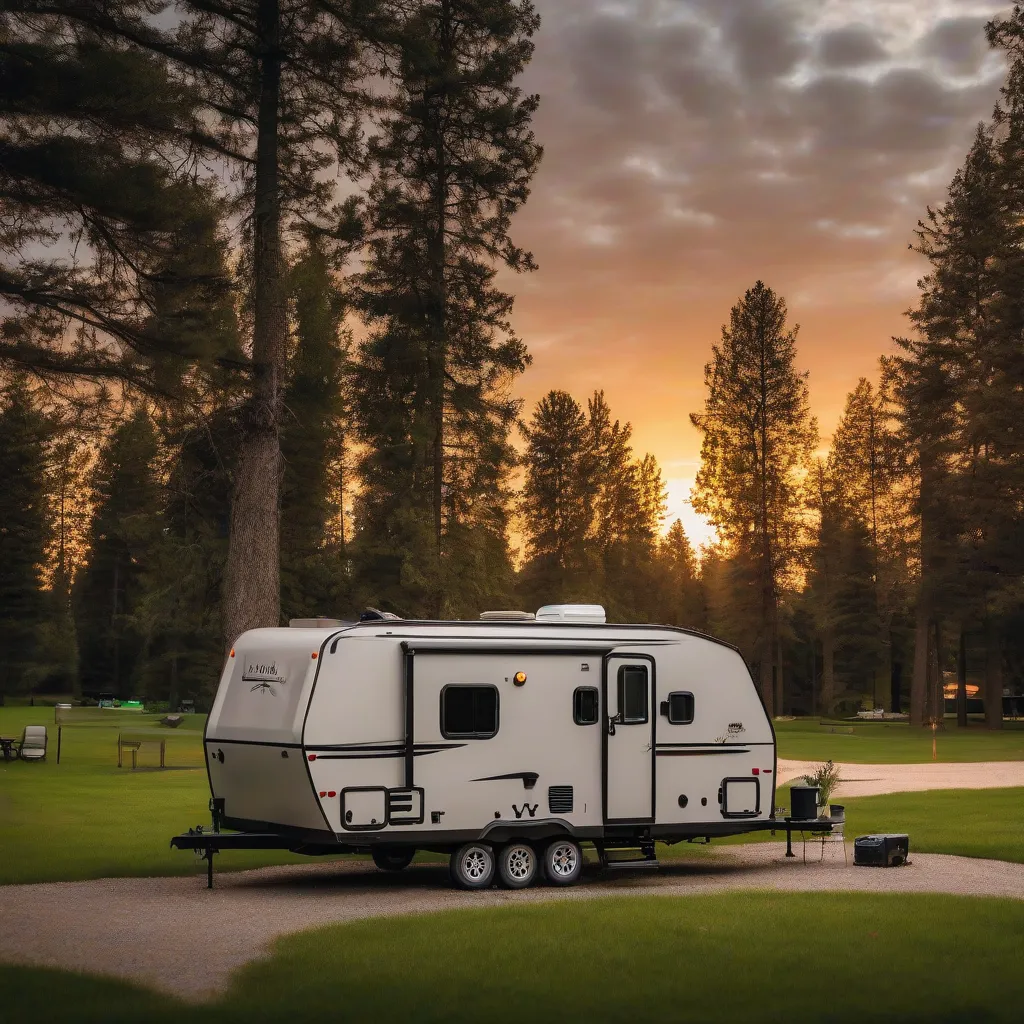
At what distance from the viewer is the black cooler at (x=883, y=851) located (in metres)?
16.9

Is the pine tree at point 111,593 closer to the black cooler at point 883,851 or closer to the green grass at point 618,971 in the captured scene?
the black cooler at point 883,851

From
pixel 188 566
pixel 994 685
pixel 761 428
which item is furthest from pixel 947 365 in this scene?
pixel 188 566

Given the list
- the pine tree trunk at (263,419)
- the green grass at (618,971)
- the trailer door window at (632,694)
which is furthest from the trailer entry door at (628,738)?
the pine tree trunk at (263,419)

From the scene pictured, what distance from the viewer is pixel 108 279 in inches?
695

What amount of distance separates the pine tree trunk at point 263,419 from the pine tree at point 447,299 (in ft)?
48.7

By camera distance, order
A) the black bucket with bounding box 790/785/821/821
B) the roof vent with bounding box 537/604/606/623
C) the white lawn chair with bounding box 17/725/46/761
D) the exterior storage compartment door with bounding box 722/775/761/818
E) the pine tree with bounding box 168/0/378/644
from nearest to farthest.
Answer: the exterior storage compartment door with bounding box 722/775/761/818
the roof vent with bounding box 537/604/606/623
the black bucket with bounding box 790/785/821/821
the pine tree with bounding box 168/0/378/644
the white lawn chair with bounding box 17/725/46/761

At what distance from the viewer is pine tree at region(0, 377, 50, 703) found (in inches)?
2504

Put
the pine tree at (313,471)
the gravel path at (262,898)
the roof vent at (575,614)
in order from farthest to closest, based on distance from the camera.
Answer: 1. the pine tree at (313,471)
2. the roof vent at (575,614)
3. the gravel path at (262,898)

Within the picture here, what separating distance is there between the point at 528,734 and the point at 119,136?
789cm

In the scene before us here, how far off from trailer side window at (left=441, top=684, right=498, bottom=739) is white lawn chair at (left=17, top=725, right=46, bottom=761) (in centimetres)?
1948

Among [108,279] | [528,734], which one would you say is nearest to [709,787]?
[528,734]

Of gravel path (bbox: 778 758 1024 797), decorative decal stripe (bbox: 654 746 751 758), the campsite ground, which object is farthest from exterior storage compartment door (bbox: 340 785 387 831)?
gravel path (bbox: 778 758 1024 797)

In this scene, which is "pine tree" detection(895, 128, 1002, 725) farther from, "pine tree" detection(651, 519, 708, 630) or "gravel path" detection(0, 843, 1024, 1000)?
"gravel path" detection(0, 843, 1024, 1000)

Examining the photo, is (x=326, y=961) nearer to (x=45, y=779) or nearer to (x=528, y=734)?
(x=528, y=734)
